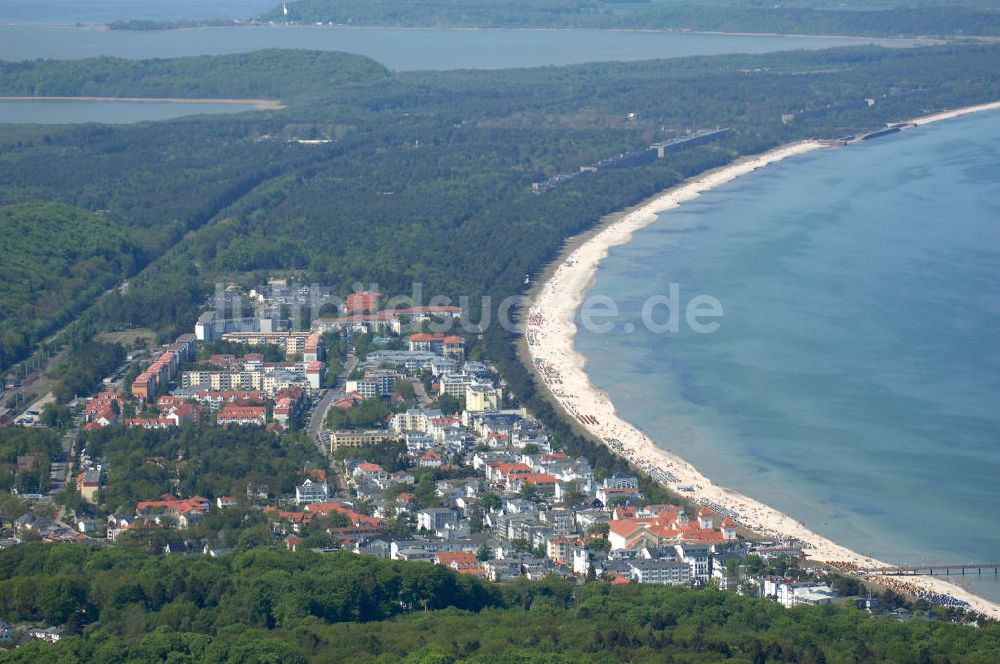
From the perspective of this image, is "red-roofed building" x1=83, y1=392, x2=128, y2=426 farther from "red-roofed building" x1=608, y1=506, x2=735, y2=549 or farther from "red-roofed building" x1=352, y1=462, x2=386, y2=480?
"red-roofed building" x1=608, y1=506, x2=735, y2=549

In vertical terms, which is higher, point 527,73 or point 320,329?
point 527,73

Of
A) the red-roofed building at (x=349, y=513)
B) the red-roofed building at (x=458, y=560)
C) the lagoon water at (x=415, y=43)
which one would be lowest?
the red-roofed building at (x=458, y=560)

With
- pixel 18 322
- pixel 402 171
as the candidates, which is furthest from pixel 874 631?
pixel 402 171

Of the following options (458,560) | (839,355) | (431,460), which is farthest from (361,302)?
(458,560)

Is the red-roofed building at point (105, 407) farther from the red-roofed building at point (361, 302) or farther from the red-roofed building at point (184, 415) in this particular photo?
the red-roofed building at point (361, 302)

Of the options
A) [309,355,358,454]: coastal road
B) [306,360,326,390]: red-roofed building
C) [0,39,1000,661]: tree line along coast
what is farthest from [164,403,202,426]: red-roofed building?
[306,360,326,390]: red-roofed building

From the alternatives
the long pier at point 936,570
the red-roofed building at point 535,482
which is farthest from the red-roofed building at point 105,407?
the long pier at point 936,570

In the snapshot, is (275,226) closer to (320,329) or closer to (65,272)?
(65,272)
